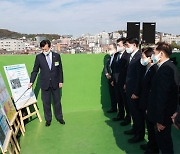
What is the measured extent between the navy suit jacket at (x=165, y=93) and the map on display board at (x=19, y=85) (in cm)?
265

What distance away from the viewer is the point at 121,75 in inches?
186

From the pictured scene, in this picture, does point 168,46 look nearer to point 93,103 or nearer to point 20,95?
point 20,95

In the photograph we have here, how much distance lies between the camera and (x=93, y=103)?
19.9ft

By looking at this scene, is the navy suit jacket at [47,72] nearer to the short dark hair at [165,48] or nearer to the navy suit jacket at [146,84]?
the navy suit jacket at [146,84]

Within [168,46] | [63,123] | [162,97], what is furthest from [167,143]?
[63,123]

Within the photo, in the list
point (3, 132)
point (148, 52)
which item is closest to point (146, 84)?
point (148, 52)

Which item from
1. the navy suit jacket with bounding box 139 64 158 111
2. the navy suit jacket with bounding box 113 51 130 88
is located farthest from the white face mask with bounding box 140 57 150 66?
the navy suit jacket with bounding box 113 51 130 88

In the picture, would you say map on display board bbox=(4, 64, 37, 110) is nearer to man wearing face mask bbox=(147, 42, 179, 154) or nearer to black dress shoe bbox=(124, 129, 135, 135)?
black dress shoe bbox=(124, 129, 135, 135)

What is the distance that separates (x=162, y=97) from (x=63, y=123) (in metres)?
2.77

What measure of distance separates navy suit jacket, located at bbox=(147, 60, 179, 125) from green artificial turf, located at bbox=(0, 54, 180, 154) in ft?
3.77

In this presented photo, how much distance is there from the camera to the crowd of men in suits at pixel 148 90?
8.83 ft

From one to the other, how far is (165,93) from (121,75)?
2.09 meters

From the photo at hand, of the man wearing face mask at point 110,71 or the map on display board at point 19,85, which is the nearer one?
the map on display board at point 19,85

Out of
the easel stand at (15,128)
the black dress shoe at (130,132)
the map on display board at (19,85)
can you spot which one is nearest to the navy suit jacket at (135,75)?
the black dress shoe at (130,132)
